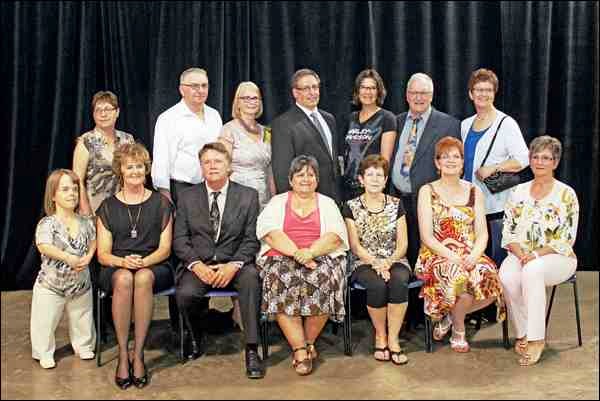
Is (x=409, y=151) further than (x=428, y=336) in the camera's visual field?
Yes

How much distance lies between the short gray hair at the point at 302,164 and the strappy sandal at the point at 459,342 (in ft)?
3.70

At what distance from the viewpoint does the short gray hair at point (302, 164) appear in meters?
4.48

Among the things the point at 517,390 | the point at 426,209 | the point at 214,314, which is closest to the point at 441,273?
the point at 426,209

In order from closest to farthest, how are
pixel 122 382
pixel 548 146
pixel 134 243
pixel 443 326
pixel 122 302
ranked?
pixel 122 382, pixel 122 302, pixel 134 243, pixel 548 146, pixel 443 326

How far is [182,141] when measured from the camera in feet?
15.8

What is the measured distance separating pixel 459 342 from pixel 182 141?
73.7 inches

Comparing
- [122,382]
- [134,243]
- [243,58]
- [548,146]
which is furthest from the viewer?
[243,58]

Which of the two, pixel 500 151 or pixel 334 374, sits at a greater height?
pixel 500 151

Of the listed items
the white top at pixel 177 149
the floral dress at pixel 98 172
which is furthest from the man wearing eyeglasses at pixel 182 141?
the floral dress at pixel 98 172

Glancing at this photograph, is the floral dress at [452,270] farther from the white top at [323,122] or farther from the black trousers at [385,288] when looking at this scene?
the white top at [323,122]

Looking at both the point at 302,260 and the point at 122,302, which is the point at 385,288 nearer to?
the point at 302,260

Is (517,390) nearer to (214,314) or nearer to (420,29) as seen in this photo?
(214,314)

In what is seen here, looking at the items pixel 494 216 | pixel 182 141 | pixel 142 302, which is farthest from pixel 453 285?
pixel 182 141

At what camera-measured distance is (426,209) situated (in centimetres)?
461
